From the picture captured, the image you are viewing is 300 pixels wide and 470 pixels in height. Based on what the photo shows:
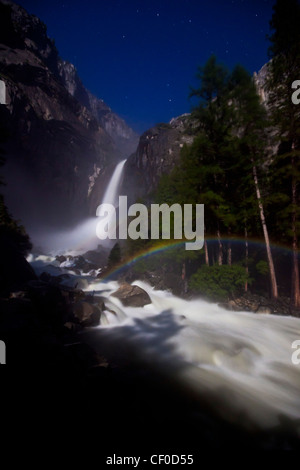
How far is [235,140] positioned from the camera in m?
13.4

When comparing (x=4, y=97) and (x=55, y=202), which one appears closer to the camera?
(x=4, y=97)

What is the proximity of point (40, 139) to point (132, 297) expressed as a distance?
6230cm

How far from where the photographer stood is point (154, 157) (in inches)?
1921

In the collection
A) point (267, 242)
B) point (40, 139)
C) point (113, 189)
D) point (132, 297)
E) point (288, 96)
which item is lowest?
point (132, 297)

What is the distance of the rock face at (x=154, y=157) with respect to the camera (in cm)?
4375

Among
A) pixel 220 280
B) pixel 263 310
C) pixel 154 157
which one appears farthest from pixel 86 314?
pixel 154 157

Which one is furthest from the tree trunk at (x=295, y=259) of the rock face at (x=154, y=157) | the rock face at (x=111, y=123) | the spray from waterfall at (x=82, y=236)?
Answer: the rock face at (x=111, y=123)

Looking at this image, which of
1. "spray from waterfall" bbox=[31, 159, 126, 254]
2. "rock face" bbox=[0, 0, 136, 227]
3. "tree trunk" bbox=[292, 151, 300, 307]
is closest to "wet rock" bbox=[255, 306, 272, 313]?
"tree trunk" bbox=[292, 151, 300, 307]

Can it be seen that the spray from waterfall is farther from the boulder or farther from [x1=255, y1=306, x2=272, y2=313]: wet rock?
[x1=255, y1=306, x2=272, y2=313]: wet rock

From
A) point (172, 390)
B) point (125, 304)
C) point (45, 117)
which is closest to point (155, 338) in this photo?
point (172, 390)

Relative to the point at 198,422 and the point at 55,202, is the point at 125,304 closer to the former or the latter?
the point at 198,422

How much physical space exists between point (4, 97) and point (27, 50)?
3434 cm

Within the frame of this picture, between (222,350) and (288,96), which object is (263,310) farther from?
(288,96)

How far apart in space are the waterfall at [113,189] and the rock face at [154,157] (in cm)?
764
